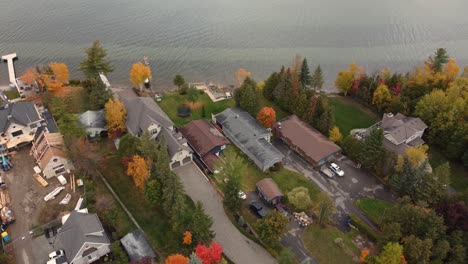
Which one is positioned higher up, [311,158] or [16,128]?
[16,128]

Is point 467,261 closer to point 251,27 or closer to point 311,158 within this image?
point 311,158

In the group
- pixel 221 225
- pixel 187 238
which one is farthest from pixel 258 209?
pixel 187 238

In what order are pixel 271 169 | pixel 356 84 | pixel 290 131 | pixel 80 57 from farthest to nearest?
pixel 80 57
pixel 356 84
pixel 290 131
pixel 271 169

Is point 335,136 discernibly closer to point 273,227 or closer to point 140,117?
point 273,227

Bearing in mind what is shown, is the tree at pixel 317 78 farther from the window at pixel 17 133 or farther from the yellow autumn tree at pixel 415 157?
the window at pixel 17 133

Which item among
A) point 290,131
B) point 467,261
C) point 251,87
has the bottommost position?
point 467,261

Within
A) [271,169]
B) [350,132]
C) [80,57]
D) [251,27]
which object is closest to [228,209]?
[271,169]

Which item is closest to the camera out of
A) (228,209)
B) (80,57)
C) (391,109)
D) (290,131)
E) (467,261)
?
(467,261)

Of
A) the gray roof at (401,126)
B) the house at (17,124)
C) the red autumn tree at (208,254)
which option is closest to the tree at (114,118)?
the house at (17,124)

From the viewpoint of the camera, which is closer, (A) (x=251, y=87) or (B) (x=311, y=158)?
(B) (x=311, y=158)
